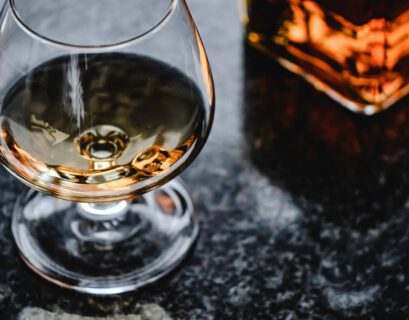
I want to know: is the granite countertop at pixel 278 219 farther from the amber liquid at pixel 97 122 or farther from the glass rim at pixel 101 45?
the glass rim at pixel 101 45

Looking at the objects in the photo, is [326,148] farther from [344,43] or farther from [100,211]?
[100,211]

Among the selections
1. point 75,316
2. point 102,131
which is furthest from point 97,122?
point 75,316

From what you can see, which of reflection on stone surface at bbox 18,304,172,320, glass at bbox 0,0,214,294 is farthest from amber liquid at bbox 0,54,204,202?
reflection on stone surface at bbox 18,304,172,320

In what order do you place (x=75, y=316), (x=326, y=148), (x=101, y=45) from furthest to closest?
1. (x=326, y=148)
2. (x=75, y=316)
3. (x=101, y=45)

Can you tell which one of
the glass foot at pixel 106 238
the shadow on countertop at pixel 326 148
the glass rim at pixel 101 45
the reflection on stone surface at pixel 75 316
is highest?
the glass rim at pixel 101 45

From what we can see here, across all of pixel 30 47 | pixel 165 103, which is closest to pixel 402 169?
pixel 165 103

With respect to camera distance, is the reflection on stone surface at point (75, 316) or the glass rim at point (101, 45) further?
the reflection on stone surface at point (75, 316)

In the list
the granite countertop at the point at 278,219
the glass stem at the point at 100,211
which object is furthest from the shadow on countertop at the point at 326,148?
the glass stem at the point at 100,211
